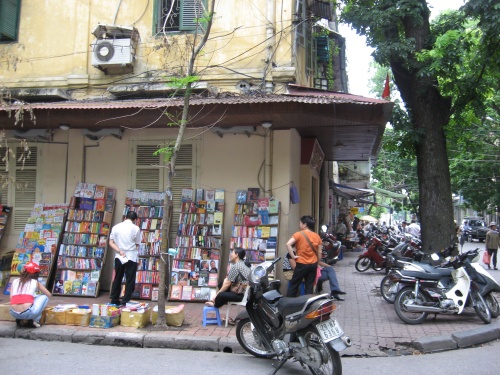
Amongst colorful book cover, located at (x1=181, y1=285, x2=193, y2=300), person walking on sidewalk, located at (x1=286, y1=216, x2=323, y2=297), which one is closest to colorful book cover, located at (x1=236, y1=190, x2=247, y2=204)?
person walking on sidewalk, located at (x1=286, y1=216, x2=323, y2=297)

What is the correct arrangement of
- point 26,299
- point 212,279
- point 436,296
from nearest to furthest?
point 26,299
point 436,296
point 212,279

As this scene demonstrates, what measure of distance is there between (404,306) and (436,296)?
1.70ft

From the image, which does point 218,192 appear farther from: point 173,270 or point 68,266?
point 68,266

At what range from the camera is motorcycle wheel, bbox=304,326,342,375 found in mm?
4527

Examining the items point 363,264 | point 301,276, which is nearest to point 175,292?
point 301,276

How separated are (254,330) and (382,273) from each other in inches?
347

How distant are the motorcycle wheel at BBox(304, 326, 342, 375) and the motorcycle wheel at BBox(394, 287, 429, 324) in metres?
3.10

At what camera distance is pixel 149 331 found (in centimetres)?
662

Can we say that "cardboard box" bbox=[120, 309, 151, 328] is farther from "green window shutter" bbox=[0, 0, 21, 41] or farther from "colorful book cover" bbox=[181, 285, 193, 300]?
"green window shutter" bbox=[0, 0, 21, 41]

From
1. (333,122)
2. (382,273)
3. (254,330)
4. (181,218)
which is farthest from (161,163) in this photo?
(382,273)

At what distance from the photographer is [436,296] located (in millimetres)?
7395

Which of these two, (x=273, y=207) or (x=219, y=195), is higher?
(x=219, y=195)

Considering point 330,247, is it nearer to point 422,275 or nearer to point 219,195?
point 219,195

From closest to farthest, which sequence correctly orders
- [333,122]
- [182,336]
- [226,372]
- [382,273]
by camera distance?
1. [226,372]
2. [182,336]
3. [333,122]
4. [382,273]
